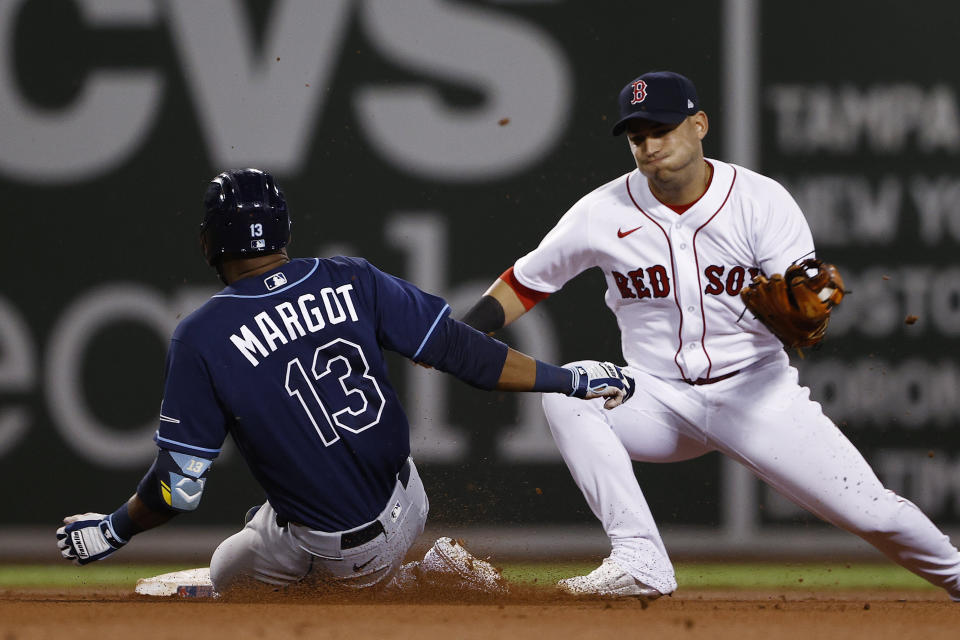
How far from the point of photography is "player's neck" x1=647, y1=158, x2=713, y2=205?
13.0ft

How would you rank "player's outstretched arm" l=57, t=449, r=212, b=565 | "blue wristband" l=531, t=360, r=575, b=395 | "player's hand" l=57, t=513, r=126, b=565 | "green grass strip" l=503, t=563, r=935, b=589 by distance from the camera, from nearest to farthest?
"player's outstretched arm" l=57, t=449, r=212, b=565, "player's hand" l=57, t=513, r=126, b=565, "blue wristband" l=531, t=360, r=575, b=395, "green grass strip" l=503, t=563, r=935, b=589

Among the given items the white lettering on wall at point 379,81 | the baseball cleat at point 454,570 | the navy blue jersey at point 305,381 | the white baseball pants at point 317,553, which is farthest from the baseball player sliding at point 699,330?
the white lettering on wall at point 379,81

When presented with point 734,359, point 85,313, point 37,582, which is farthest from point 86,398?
point 734,359

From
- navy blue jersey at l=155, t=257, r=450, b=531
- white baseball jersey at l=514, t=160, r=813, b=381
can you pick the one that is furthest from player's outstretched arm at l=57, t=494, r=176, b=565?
white baseball jersey at l=514, t=160, r=813, b=381

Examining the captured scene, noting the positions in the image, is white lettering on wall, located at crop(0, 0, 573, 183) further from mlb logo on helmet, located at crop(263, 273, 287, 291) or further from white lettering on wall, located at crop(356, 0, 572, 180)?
mlb logo on helmet, located at crop(263, 273, 287, 291)

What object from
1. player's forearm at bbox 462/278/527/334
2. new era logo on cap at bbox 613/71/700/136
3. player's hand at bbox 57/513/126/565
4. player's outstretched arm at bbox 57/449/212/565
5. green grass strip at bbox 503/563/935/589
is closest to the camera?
player's outstretched arm at bbox 57/449/212/565

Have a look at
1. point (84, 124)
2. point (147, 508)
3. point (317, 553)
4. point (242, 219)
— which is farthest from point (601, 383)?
point (84, 124)

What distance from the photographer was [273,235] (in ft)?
11.1

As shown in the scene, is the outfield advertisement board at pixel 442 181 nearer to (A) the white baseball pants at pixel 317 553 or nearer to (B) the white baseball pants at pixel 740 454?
(B) the white baseball pants at pixel 740 454

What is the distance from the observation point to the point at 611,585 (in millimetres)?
3516

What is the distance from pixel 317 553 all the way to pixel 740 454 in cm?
144

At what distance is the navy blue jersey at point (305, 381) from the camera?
3.22 m

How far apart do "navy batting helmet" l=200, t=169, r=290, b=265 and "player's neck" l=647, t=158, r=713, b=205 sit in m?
1.33

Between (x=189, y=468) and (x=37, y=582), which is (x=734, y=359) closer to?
(x=189, y=468)
